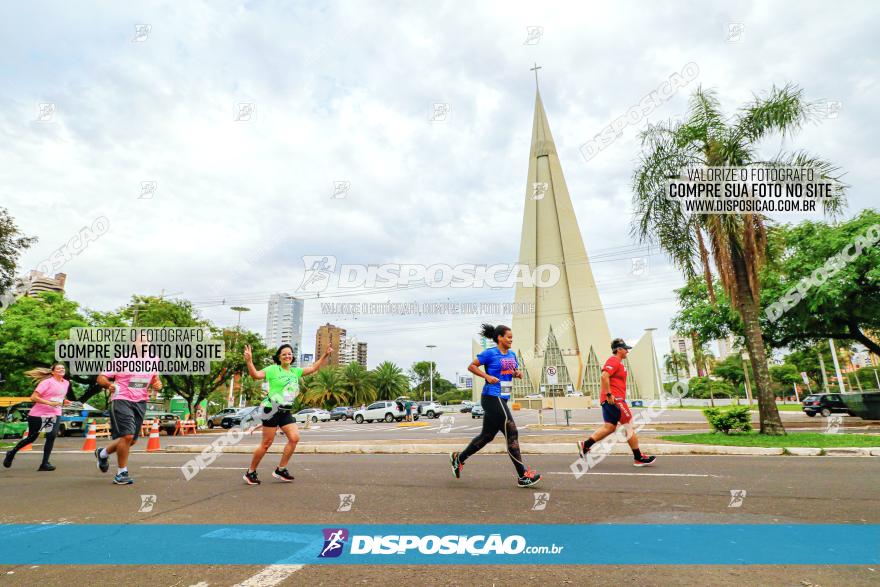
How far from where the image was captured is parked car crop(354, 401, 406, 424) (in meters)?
36.7

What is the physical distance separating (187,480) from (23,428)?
2006cm

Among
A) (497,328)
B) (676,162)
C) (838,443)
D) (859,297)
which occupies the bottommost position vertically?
(838,443)

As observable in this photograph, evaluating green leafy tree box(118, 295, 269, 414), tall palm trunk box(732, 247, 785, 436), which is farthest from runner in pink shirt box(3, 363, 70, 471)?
green leafy tree box(118, 295, 269, 414)

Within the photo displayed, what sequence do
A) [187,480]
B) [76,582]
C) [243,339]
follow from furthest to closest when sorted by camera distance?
[243,339] → [187,480] → [76,582]

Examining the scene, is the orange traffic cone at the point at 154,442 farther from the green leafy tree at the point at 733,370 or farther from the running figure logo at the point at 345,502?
the green leafy tree at the point at 733,370

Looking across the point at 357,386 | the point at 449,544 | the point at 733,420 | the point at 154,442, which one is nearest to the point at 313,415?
the point at 357,386

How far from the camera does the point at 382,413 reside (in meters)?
37.0

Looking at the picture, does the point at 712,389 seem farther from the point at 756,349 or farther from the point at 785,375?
the point at 756,349

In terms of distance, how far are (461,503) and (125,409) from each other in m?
5.11

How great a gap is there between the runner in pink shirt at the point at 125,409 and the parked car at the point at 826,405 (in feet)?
99.5

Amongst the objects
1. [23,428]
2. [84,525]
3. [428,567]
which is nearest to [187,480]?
[84,525]

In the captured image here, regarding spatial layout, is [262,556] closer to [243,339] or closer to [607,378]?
[607,378]

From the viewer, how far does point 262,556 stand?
309cm

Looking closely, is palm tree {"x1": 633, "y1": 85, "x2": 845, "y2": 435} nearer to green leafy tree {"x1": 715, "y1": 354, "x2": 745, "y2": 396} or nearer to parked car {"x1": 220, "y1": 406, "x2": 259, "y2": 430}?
parked car {"x1": 220, "y1": 406, "x2": 259, "y2": 430}
